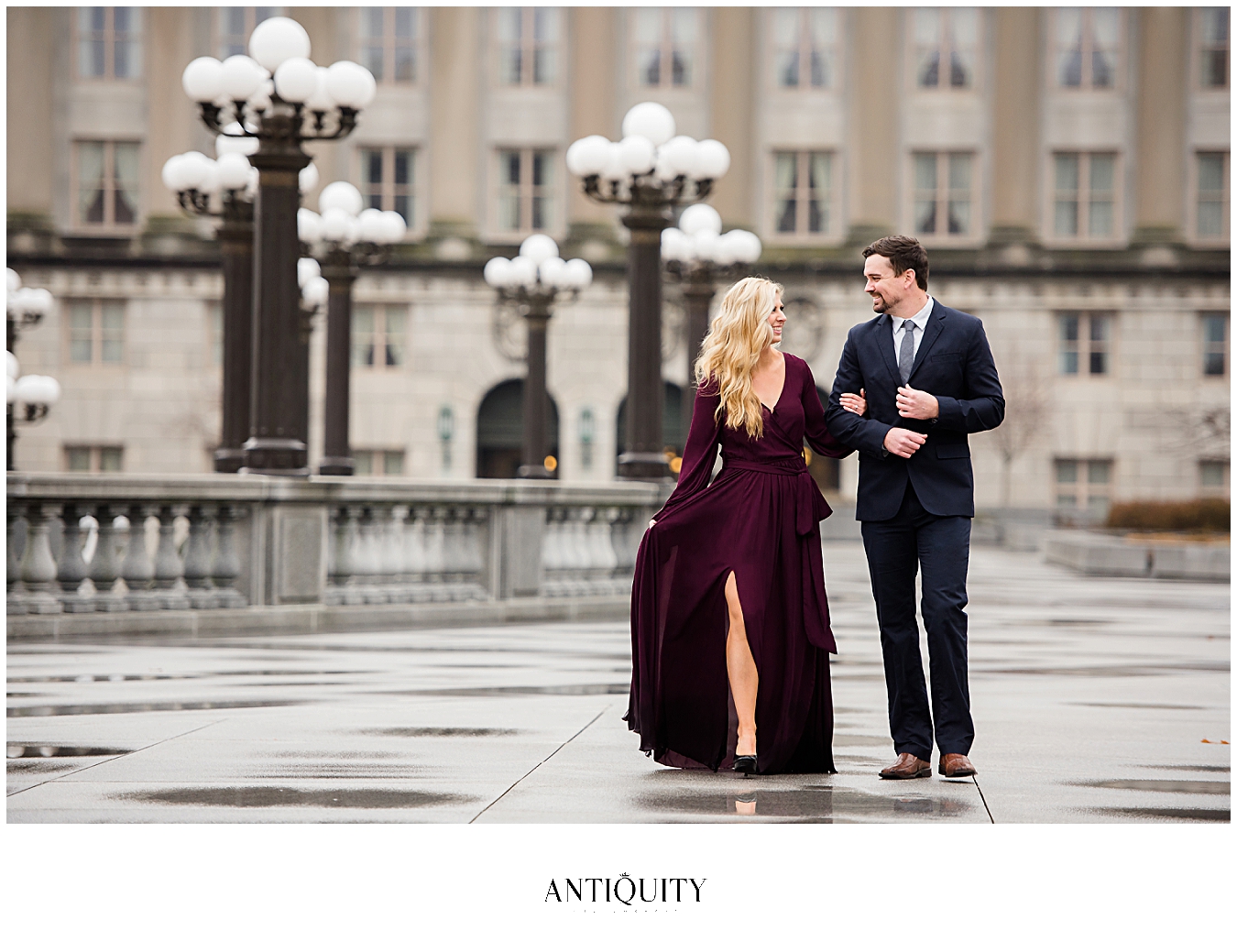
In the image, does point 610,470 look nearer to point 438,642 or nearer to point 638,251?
point 638,251

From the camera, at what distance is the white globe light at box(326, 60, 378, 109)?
46.1 ft

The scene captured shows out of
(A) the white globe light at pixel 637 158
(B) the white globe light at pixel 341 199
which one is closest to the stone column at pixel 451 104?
(B) the white globe light at pixel 341 199

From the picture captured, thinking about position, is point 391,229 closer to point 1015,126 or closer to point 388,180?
point 388,180

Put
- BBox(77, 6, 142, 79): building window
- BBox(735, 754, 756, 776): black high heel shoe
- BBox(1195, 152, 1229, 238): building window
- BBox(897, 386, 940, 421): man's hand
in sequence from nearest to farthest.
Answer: BBox(897, 386, 940, 421): man's hand < BBox(735, 754, 756, 776): black high heel shoe < BBox(77, 6, 142, 79): building window < BBox(1195, 152, 1229, 238): building window

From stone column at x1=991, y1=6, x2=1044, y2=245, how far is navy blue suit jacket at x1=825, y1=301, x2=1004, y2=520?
40.4 m

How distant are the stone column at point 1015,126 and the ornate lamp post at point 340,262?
27.3 meters

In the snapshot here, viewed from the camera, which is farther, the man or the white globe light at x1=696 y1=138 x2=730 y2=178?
the white globe light at x1=696 y1=138 x2=730 y2=178

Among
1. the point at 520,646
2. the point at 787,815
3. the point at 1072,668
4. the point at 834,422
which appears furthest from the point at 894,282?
the point at 520,646

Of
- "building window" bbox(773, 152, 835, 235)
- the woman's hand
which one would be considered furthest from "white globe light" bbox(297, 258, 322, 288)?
"building window" bbox(773, 152, 835, 235)

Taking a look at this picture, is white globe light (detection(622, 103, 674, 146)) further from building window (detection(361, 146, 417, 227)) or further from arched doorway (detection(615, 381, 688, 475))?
building window (detection(361, 146, 417, 227))

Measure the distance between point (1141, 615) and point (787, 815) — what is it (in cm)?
1300

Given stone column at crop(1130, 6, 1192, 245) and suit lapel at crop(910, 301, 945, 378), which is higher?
stone column at crop(1130, 6, 1192, 245)

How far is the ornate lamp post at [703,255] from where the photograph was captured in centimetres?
2284

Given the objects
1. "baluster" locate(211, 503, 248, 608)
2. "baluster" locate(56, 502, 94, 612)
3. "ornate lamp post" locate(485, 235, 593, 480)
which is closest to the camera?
"baluster" locate(56, 502, 94, 612)
